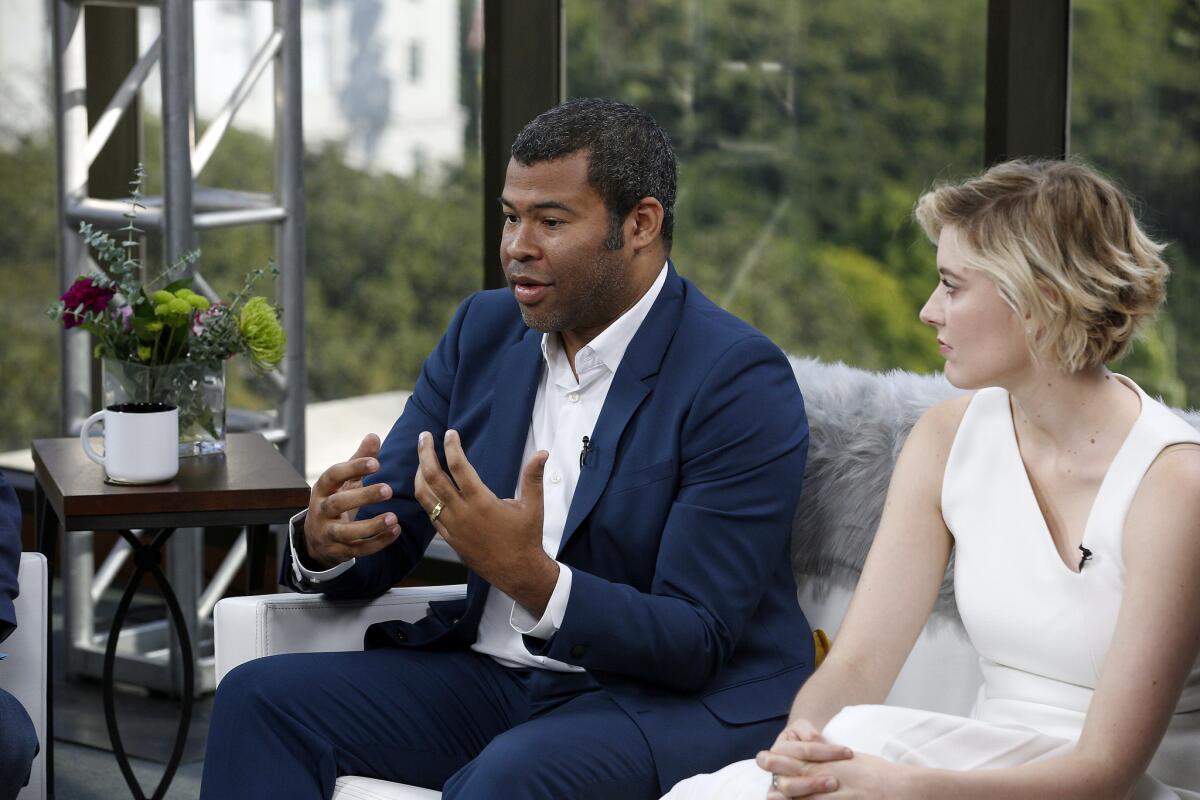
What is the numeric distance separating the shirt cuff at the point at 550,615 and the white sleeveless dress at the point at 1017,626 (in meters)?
0.26

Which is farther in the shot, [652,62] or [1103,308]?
[652,62]

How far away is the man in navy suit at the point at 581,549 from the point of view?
6.26 feet

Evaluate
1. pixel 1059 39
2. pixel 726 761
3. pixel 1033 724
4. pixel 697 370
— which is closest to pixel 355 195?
pixel 1059 39

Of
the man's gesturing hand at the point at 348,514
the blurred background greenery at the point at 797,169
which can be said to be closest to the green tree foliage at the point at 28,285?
the blurred background greenery at the point at 797,169

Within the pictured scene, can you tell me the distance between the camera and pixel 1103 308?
66.9 inches

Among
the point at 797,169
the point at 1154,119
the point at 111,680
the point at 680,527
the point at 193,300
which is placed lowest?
the point at 111,680

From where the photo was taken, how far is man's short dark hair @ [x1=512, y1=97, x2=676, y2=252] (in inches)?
82.0

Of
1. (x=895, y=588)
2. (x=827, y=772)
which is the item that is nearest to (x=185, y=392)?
(x=895, y=588)

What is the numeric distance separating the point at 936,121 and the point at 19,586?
6.74 feet

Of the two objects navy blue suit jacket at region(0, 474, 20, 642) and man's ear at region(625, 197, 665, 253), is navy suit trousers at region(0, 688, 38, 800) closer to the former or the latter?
navy blue suit jacket at region(0, 474, 20, 642)

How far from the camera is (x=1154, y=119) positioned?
3.02 m

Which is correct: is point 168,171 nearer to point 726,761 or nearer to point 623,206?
point 623,206

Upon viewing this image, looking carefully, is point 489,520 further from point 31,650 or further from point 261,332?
point 261,332

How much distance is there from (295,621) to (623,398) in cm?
59
